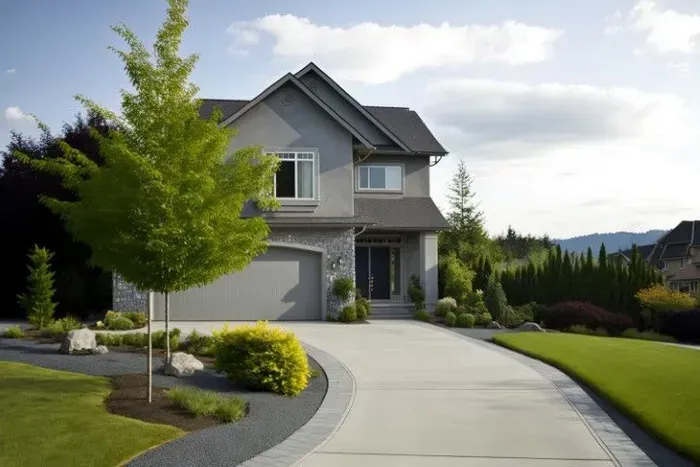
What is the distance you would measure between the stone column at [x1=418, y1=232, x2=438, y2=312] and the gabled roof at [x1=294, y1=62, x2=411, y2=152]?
372 cm

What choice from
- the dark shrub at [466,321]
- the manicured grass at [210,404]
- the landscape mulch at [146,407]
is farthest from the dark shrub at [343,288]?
the manicured grass at [210,404]

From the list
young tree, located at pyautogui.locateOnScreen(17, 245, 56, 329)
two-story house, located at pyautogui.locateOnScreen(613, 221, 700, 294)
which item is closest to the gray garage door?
young tree, located at pyautogui.locateOnScreen(17, 245, 56, 329)

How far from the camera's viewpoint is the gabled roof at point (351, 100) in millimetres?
27797

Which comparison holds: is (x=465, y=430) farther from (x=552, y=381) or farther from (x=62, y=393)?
(x=62, y=393)

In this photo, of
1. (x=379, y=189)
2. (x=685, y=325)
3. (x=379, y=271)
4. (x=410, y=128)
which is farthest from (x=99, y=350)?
(x=410, y=128)

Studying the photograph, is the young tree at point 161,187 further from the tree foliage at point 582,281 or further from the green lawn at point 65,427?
the tree foliage at point 582,281

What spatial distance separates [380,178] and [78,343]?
17.0 meters

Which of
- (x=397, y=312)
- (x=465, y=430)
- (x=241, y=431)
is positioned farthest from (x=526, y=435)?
(x=397, y=312)

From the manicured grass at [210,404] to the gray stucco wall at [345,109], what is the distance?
19.4 m

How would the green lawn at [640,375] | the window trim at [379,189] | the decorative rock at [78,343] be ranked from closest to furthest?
the green lawn at [640,375] < the decorative rock at [78,343] < the window trim at [379,189]

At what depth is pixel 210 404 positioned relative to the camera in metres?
10.1

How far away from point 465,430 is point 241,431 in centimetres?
292

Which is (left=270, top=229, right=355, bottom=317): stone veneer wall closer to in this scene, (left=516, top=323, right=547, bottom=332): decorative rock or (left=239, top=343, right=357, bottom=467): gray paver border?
(left=516, top=323, right=547, bottom=332): decorative rock

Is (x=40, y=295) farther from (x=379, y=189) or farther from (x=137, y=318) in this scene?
(x=379, y=189)
